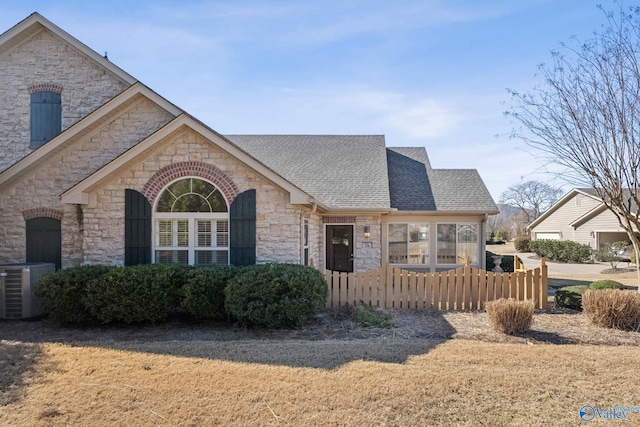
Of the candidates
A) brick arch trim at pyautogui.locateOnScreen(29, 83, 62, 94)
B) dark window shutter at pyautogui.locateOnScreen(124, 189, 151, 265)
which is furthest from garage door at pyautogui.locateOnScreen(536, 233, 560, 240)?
brick arch trim at pyautogui.locateOnScreen(29, 83, 62, 94)

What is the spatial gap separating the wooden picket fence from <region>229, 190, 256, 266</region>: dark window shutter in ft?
6.69

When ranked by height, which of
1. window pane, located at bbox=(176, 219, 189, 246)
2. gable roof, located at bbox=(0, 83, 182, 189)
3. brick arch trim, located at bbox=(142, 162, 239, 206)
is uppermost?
gable roof, located at bbox=(0, 83, 182, 189)

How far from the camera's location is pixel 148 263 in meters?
9.75

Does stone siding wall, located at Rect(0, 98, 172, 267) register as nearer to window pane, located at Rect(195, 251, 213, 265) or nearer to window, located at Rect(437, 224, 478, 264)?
window pane, located at Rect(195, 251, 213, 265)

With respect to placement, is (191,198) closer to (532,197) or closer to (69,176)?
(69,176)

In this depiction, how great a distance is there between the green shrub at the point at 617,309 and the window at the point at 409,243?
7.66 m

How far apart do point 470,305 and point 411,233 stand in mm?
5897

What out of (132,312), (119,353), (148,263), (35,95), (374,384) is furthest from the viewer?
(35,95)

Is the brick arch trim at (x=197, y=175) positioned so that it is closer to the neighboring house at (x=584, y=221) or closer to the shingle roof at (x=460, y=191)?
the shingle roof at (x=460, y=191)

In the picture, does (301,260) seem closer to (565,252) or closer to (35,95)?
(35,95)

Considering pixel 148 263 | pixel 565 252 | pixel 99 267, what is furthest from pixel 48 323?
pixel 565 252

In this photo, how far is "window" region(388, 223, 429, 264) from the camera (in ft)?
52.0

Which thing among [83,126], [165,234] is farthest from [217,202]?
[83,126]

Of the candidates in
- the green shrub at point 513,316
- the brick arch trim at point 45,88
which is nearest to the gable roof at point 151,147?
the green shrub at point 513,316
